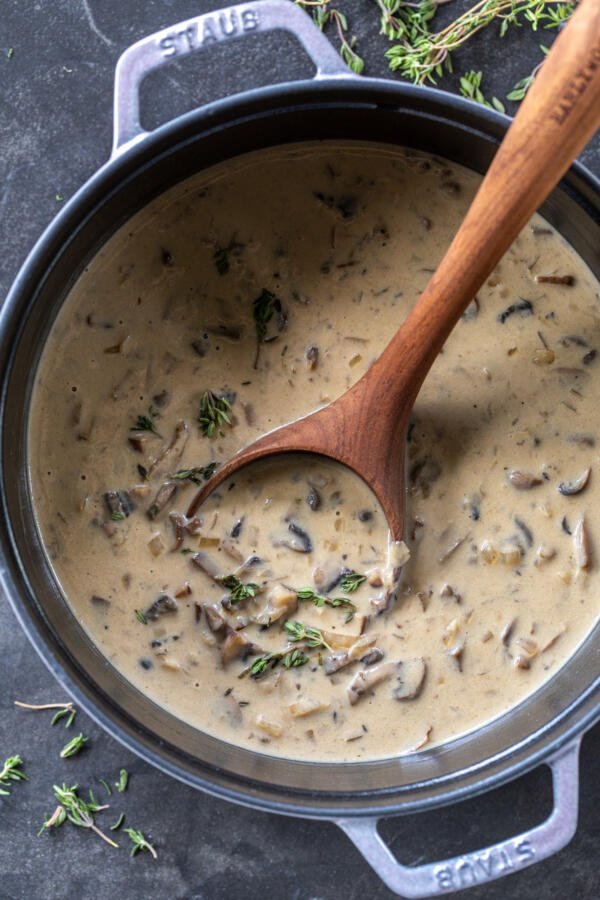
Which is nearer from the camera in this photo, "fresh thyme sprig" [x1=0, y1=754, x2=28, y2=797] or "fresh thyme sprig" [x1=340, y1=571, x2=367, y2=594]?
"fresh thyme sprig" [x1=340, y1=571, x2=367, y2=594]

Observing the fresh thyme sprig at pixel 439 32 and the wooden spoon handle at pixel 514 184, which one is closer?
the wooden spoon handle at pixel 514 184

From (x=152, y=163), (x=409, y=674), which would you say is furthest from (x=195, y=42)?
(x=409, y=674)

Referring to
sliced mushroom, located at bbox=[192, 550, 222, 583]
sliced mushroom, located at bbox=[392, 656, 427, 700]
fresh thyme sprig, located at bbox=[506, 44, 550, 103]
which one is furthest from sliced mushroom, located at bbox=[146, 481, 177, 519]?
fresh thyme sprig, located at bbox=[506, 44, 550, 103]

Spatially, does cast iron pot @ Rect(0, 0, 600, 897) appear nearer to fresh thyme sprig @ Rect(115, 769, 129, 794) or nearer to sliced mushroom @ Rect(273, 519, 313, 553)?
fresh thyme sprig @ Rect(115, 769, 129, 794)

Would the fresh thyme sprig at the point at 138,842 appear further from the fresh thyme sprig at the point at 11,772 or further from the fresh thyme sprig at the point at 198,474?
the fresh thyme sprig at the point at 198,474

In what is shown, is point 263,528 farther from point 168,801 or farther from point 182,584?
point 168,801

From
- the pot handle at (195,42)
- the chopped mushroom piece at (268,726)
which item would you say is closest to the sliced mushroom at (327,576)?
the chopped mushroom piece at (268,726)
